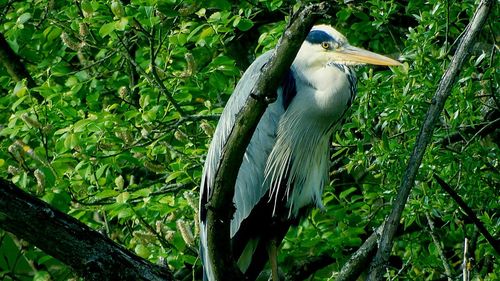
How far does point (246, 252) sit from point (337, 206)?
3.77 ft

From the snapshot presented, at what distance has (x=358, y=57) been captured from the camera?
15.2 ft

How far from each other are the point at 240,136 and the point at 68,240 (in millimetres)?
622

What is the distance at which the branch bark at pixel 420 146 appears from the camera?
3.48 meters

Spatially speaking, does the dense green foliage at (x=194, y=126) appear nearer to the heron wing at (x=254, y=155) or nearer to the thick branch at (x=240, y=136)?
the heron wing at (x=254, y=155)

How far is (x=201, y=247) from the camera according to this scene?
15.3ft

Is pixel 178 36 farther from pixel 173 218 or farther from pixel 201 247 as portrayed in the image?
pixel 201 247

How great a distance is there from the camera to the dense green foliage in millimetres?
4848

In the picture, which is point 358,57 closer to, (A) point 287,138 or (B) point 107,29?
(A) point 287,138

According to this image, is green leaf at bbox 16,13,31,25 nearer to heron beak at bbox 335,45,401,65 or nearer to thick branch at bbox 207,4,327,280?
heron beak at bbox 335,45,401,65

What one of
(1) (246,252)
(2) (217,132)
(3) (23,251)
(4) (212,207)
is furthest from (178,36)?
(4) (212,207)

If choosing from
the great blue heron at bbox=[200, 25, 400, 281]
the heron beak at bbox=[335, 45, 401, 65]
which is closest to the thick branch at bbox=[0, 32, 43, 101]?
the great blue heron at bbox=[200, 25, 400, 281]

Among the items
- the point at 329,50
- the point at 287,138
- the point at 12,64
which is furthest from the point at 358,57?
the point at 12,64

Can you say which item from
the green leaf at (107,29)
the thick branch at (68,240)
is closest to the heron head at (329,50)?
the green leaf at (107,29)

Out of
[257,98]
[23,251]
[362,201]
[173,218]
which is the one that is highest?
[257,98]
